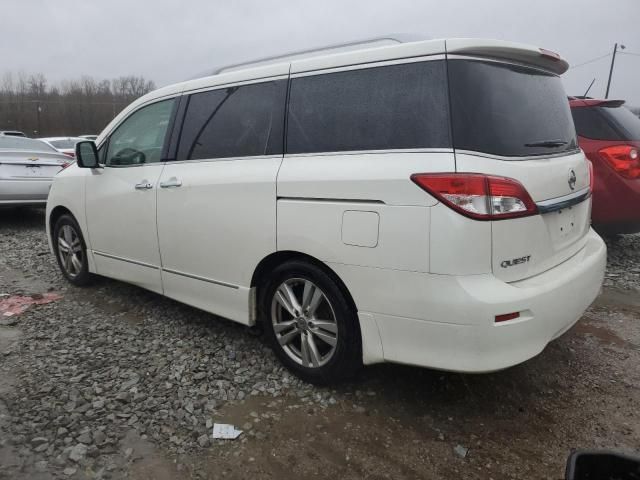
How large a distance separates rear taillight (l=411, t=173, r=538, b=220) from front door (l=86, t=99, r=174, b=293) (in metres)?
2.18

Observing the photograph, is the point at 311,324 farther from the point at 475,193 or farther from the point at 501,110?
the point at 501,110

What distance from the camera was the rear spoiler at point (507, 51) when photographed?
7.63 feet

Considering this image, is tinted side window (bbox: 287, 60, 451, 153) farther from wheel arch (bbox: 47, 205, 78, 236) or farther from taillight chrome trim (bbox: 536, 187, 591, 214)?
wheel arch (bbox: 47, 205, 78, 236)

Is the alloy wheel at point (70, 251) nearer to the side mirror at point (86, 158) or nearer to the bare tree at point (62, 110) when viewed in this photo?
the side mirror at point (86, 158)

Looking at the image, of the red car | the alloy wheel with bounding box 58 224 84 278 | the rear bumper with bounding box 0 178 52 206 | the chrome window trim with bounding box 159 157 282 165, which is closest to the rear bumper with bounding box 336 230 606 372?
the chrome window trim with bounding box 159 157 282 165

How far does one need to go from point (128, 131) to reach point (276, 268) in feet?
6.72

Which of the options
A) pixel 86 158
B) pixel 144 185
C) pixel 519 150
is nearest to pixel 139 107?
pixel 86 158

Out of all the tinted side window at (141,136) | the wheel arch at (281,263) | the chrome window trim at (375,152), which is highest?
the tinted side window at (141,136)

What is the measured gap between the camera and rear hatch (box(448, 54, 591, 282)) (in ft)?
7.37

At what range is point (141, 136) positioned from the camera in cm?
394

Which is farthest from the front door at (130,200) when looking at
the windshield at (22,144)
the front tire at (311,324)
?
the windshield at (22,144)

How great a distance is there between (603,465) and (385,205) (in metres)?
1.35

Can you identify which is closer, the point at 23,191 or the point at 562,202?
the point at 562,202

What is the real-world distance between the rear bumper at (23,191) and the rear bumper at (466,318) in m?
6.70
